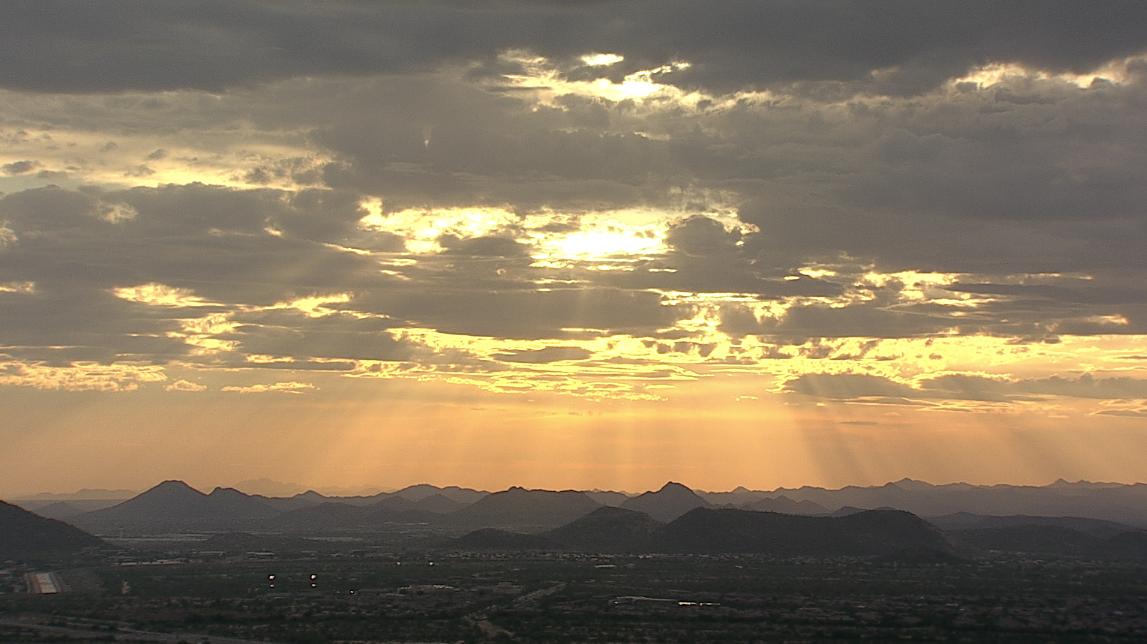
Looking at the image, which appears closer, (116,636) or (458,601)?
(116,636)

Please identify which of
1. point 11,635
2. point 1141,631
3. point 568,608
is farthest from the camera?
point 568,608

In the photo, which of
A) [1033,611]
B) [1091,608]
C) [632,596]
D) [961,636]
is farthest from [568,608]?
[1091,608]

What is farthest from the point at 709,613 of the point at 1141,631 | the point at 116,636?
the point at 116,636

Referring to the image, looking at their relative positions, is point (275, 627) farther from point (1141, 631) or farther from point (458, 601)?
point (1141, 631)

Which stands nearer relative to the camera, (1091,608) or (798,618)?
(798,618)

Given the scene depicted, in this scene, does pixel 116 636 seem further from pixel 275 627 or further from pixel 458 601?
pixel 458 601

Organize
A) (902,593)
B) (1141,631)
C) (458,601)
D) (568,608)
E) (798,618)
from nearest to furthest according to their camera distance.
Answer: (1141,631), (798,618), (568,608), (458,601), (902,593)

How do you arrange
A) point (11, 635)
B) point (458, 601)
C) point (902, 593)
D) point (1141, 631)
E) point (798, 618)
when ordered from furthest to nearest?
point (902, 593) → point (458, 601) → point (798, 618) → point (1141, 631) → point (11, 635)

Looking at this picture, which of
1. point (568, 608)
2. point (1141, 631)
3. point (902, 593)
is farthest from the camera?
point (902, 593)
